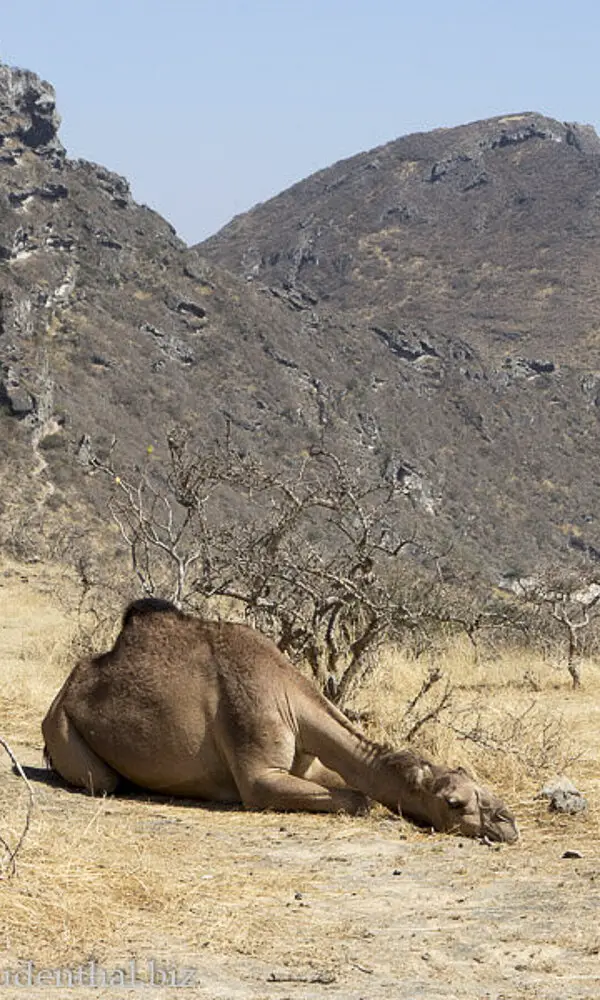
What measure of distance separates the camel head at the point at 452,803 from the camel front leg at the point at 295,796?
0.26 meters

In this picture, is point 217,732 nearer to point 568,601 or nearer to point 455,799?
point 455,799

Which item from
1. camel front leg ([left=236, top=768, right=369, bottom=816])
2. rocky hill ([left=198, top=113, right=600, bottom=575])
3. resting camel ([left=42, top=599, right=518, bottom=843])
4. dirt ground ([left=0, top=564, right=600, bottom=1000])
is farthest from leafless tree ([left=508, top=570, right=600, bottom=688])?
rocky hill ([left=198, top=113, right=600, bottom=575])

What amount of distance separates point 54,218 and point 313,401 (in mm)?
11099

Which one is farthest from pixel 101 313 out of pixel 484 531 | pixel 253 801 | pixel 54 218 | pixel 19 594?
pixel 253 801

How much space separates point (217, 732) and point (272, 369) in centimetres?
4493

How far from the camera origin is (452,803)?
22.0ft

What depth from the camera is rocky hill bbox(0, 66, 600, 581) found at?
40656 millimetres

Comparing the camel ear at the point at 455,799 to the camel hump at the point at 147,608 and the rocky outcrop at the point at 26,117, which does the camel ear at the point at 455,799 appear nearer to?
the camel hump at the point at 147,608

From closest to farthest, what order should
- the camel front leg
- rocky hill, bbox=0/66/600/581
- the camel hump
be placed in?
the camel front leg
the camel hump
rocky hill, bbox=0/66/600/581

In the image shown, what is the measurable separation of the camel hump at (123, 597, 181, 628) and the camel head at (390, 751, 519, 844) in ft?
5.49

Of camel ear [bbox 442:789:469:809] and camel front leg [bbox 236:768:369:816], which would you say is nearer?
camel ear [bbox 442:789:469:809]

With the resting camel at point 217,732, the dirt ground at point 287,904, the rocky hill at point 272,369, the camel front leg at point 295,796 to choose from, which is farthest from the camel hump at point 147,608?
the rocky hill at point 272,369

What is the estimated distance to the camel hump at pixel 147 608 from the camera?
799cm

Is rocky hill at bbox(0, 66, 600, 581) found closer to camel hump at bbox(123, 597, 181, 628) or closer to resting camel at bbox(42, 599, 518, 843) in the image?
camel hump at bbox(123, 597, 181, 628)
